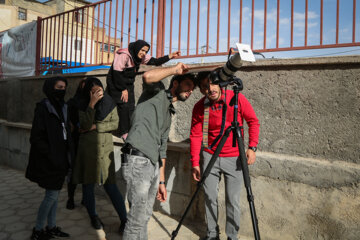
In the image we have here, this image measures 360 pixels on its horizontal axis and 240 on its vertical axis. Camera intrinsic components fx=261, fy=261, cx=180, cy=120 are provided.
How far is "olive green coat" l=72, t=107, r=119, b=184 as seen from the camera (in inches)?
116

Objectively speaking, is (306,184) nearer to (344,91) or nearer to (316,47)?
(344,91)

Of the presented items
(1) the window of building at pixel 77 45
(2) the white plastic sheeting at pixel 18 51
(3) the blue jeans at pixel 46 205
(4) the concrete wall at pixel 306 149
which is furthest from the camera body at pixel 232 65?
(2) the white plastic sheeting at pixel 18 51

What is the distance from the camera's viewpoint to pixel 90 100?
2.99 m

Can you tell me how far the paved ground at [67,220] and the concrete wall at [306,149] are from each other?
666 millimetres

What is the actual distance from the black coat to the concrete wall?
1467 mm

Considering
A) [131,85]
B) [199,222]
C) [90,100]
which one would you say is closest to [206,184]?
[199,222]

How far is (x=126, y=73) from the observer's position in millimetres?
3432

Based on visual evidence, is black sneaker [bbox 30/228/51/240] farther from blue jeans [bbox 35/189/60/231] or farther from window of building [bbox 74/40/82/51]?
window of building [bbox 74/40/82/51]

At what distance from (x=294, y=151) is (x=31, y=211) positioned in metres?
3.54

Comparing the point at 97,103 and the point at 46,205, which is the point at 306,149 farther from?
the point at 46,205

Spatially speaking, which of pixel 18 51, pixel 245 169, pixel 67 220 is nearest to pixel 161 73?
pixel 245 169

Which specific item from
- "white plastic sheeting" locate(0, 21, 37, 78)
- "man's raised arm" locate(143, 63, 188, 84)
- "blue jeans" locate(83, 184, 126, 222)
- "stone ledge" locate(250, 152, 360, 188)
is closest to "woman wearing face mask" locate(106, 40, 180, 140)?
"blue jeans" locate(83, 184, 126, 222)

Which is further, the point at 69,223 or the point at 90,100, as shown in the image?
the point at 69,223

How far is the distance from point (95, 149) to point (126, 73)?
3.51 ft
